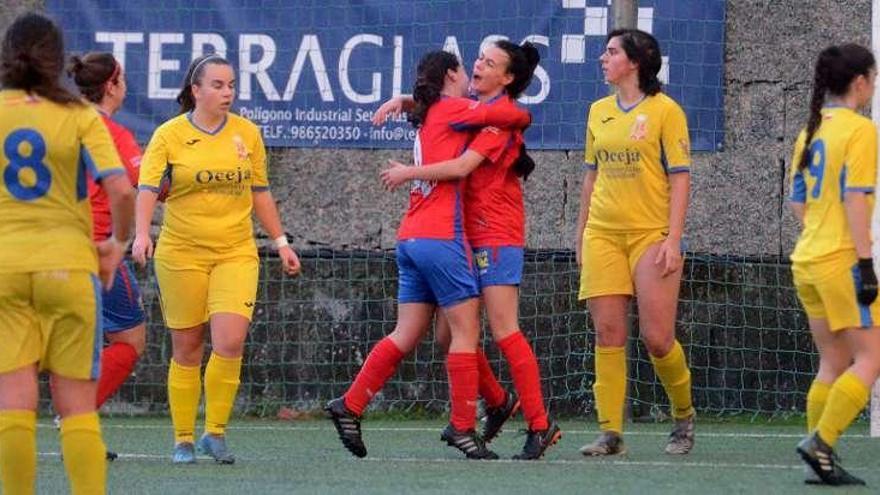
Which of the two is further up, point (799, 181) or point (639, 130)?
point (639, 130)

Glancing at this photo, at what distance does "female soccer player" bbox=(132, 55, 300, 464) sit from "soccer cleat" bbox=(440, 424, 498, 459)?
93cm

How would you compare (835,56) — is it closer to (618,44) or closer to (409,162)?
(618,44)

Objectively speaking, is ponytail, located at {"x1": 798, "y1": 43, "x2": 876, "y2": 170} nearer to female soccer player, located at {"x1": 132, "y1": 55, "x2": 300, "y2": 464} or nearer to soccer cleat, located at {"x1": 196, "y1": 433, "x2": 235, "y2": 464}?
female soccer player, located at {"x1": 132, "y1": 55, "x2": 300, "y2": 464}

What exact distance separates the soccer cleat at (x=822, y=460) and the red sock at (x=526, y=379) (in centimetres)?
156

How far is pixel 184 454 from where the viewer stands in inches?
330

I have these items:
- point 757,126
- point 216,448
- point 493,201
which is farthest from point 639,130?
point 757,126

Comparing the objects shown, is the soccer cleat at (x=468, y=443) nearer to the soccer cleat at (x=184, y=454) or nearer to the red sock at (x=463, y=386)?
the red sock at (x=463, y=386)

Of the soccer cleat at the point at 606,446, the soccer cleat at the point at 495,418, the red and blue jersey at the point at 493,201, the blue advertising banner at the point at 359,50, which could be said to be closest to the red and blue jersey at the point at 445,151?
the red and blue jersey at the point at 493,201

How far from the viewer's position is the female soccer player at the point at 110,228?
834 centimetres

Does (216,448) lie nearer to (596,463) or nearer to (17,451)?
(596,463)

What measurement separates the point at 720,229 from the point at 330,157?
91.8 inches

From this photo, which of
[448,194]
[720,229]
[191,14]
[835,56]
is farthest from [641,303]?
[191,14]

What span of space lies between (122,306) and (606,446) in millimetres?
2170

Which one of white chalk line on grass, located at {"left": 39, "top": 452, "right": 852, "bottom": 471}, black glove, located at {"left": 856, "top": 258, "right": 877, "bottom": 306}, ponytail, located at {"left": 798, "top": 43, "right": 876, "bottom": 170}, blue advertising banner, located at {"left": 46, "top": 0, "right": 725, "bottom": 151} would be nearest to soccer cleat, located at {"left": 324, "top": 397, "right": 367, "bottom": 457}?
white chalk line on grass, located at {"left": 39, "top": 452, "right": 852, "bottom": 471}
